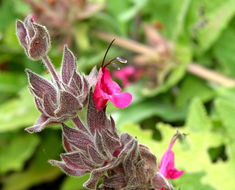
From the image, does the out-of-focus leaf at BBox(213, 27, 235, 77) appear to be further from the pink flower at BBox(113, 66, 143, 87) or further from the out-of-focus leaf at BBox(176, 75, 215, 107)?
the pink flower at BBox(113, 66, 143, 87)

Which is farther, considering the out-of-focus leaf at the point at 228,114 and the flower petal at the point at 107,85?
the out-of-focus leaf at the point at 228,114

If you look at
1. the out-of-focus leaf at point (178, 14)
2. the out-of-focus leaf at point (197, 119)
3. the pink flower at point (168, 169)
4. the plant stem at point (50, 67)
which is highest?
the out-of-focus leaf at point (178, 14)

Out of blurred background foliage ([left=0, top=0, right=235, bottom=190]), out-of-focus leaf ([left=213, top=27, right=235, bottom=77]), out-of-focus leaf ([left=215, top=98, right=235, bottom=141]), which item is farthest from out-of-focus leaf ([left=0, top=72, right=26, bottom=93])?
out-of-focus leaf ([left=215, top=98, right=235, bottom=141])

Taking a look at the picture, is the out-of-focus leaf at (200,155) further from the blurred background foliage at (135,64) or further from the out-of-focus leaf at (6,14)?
the out-of-focus leaf at (6,14)

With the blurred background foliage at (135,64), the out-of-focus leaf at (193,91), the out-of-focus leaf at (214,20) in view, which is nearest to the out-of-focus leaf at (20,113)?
the blurred background foliage at (135,64)

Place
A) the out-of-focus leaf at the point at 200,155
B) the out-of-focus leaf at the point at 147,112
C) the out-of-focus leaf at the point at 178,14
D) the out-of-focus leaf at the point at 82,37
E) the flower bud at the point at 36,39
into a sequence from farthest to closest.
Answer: the out-of-focus leaf at the point at 82,37, the out-of-focus leaf at the point at 178,14, the out-of-focus leaf at the point at 147,112, the out-of-focus leaf at the point at 200,155, the flower bud at the point at 36,39

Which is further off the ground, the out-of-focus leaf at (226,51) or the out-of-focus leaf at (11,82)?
the out-of-focus leaf at (11,82)
